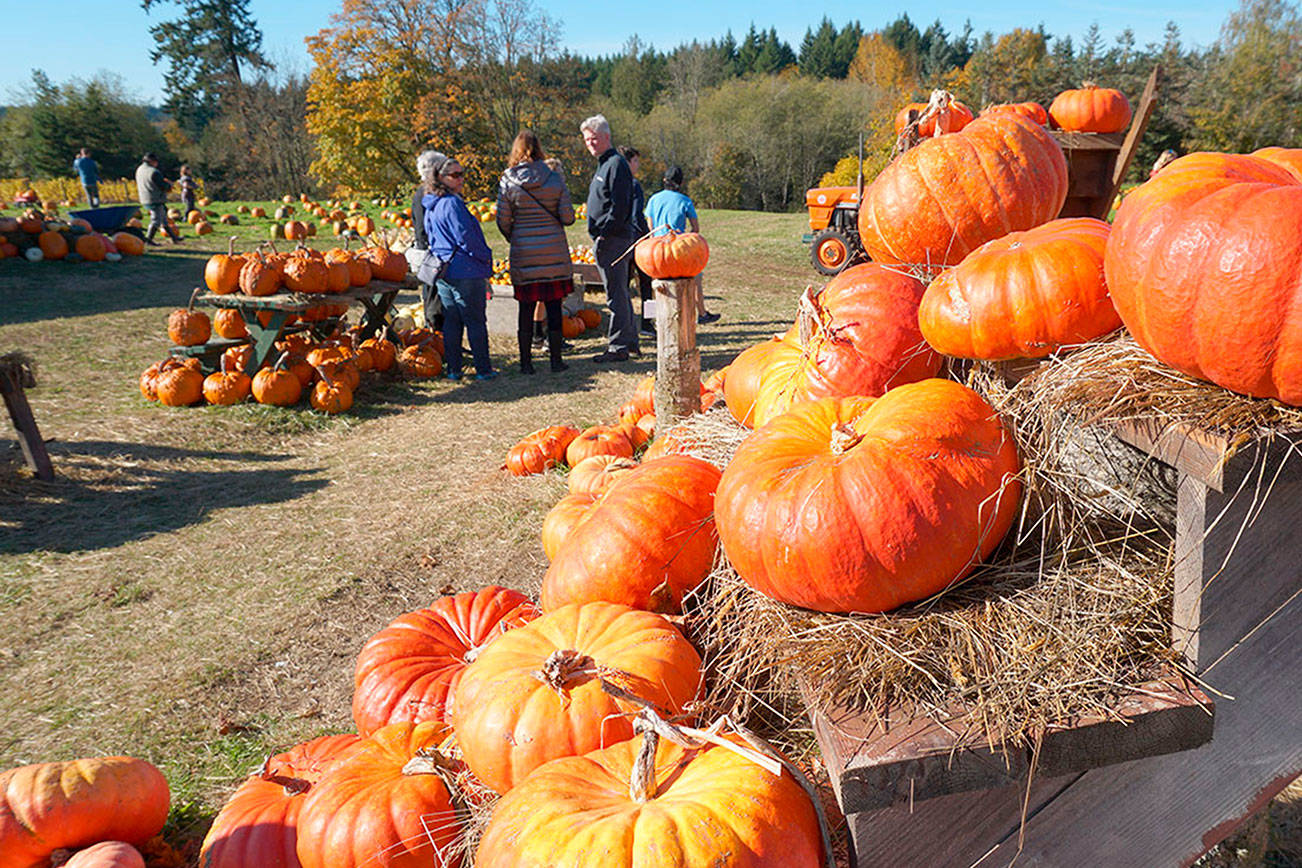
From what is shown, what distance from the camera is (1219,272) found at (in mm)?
1247

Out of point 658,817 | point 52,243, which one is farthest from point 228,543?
point 52,243

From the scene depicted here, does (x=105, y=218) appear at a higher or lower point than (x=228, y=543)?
higher

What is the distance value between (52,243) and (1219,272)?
58.1 ft

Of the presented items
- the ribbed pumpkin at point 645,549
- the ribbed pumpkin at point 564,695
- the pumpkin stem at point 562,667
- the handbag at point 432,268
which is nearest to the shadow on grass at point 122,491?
the handbag at point 432,268

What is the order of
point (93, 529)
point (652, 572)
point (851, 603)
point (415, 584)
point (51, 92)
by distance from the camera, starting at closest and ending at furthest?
1. point (851, 603)
2. point (652, 572)
3. point (415, 584)
4. point (93, 529)
5. point (51, 92)

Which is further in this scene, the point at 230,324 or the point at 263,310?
the point at 230,324

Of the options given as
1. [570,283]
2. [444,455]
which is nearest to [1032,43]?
[570,283]

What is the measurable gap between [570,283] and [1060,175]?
260 inches

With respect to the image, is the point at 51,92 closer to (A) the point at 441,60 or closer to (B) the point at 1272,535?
(A) the point at 441,60

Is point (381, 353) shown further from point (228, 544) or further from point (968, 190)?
point (968, 190)

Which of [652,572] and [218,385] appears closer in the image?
[652,572]

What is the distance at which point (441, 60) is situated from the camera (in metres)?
28.5

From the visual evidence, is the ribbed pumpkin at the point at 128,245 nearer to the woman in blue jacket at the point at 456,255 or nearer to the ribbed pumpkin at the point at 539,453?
the woman in blue jacket at the point at 456,255

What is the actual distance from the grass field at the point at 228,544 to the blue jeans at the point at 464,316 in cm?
33
